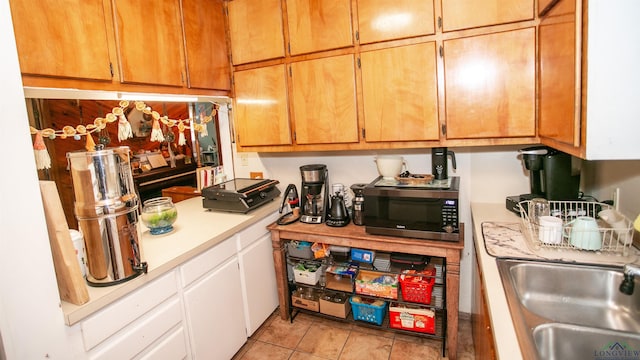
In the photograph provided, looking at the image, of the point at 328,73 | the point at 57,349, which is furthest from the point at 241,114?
the point at 57,349

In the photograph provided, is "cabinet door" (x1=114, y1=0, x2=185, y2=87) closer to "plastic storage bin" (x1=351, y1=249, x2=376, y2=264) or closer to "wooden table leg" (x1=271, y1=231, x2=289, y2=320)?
"wooden table leg" (x1=271, y1=231, x2=289, y2=320)

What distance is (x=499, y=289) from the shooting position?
1.20 m

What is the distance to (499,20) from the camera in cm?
174

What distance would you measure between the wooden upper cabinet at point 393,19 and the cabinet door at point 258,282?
1.54m

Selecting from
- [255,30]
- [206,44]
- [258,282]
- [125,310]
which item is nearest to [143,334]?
[125,310]

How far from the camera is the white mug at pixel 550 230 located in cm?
144

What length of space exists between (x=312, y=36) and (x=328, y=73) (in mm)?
262

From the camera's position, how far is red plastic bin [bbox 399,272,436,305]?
2049 mm

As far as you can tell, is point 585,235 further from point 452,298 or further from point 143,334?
point 143,334

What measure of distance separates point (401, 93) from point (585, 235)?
1.14 meters

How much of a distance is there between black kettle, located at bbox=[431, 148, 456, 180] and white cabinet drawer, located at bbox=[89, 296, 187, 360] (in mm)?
1671

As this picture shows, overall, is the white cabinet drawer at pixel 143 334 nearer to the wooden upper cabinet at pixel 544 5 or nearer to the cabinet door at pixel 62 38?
the cabinet door at pixel 62 38

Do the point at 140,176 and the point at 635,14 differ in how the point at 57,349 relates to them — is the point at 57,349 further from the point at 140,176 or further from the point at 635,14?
the point at 140,176

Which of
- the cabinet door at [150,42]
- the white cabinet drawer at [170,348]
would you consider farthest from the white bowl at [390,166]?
the white cabinet drawer at [170,348]
